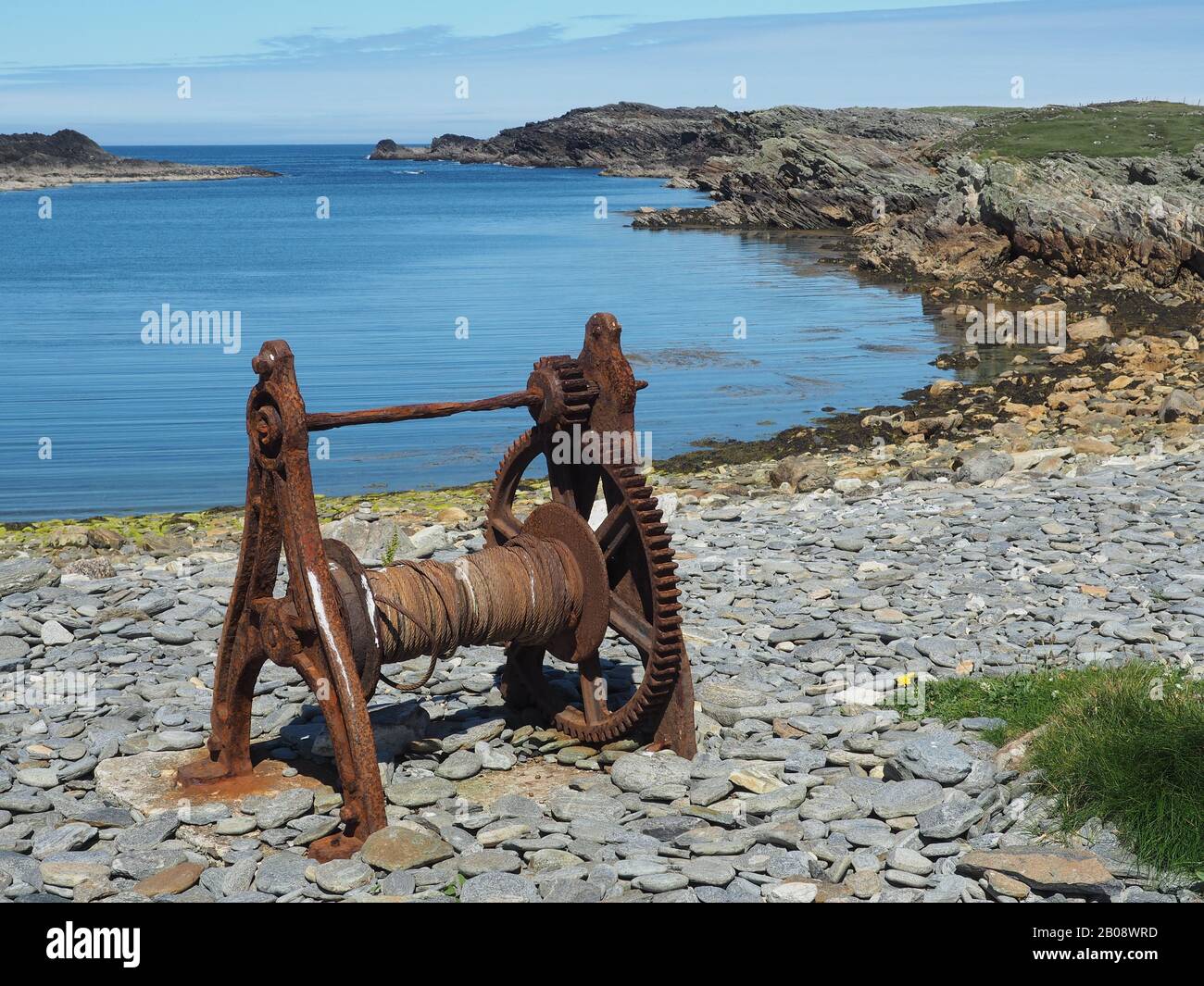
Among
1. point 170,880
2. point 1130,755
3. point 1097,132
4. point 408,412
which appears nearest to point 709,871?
point 1130,755

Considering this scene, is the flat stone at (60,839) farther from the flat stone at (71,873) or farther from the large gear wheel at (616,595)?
the large gear wheel at (616,595)

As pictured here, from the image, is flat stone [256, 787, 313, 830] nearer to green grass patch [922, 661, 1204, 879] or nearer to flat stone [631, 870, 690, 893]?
flat stone [631, 870, 690, 893]

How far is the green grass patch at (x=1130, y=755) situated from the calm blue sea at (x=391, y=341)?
557 inches

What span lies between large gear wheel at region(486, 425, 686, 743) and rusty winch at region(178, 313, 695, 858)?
0.01 metres

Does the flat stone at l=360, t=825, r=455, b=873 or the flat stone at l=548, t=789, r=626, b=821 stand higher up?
the flat stone at l=360, t=825, r=455, b=873

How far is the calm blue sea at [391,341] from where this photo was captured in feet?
71.3

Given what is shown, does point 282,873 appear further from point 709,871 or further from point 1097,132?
point 1097,132

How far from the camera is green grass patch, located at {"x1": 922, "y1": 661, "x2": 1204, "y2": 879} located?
5660mm

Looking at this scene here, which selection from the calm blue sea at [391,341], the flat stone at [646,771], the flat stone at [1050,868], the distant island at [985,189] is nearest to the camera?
the flat stone at [1050,868]

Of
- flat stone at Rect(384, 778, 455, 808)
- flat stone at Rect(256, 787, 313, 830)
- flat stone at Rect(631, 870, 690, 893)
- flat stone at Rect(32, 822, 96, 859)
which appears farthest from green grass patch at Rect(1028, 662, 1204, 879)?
flat stone at Rect(32, 822, 96, 859)

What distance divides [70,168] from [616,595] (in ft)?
590

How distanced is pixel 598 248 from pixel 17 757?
5591cm

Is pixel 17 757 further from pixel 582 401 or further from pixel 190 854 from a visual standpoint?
pixel 582 401

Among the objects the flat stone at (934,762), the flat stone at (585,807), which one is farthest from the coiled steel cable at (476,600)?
the flat stone at (934,762)
